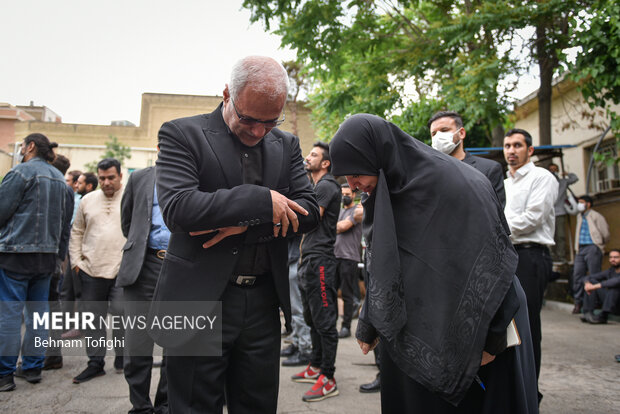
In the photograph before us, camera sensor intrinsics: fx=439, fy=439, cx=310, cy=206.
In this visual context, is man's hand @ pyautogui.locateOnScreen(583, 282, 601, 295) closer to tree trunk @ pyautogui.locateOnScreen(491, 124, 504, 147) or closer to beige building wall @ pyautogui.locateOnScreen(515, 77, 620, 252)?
beige building wall @ pyautogui.locateOnScreen(515, 77, 620, 252)

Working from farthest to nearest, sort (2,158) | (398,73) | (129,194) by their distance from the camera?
(2,158) → (398,73) → (129,194)

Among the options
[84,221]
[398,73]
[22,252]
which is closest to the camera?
[22,252]

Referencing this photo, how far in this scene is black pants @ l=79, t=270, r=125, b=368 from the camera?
474cm

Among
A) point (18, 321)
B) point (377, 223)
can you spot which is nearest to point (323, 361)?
point (377, 223)

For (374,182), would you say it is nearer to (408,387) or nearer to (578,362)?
(408,387)

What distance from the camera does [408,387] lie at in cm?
206

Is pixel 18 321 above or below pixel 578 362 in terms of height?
above

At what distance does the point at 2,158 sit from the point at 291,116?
679 inches

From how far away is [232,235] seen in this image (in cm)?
197

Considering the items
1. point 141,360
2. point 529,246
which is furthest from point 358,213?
point 141,360

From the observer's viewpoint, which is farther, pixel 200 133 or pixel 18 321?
pixel 18 321

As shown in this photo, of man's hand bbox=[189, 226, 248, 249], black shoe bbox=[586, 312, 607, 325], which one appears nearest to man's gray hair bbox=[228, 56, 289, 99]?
man's hand bbox=[189, 226, 248, 249]

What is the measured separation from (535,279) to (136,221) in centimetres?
344

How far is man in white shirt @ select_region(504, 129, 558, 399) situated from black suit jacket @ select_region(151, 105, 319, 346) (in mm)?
2490
